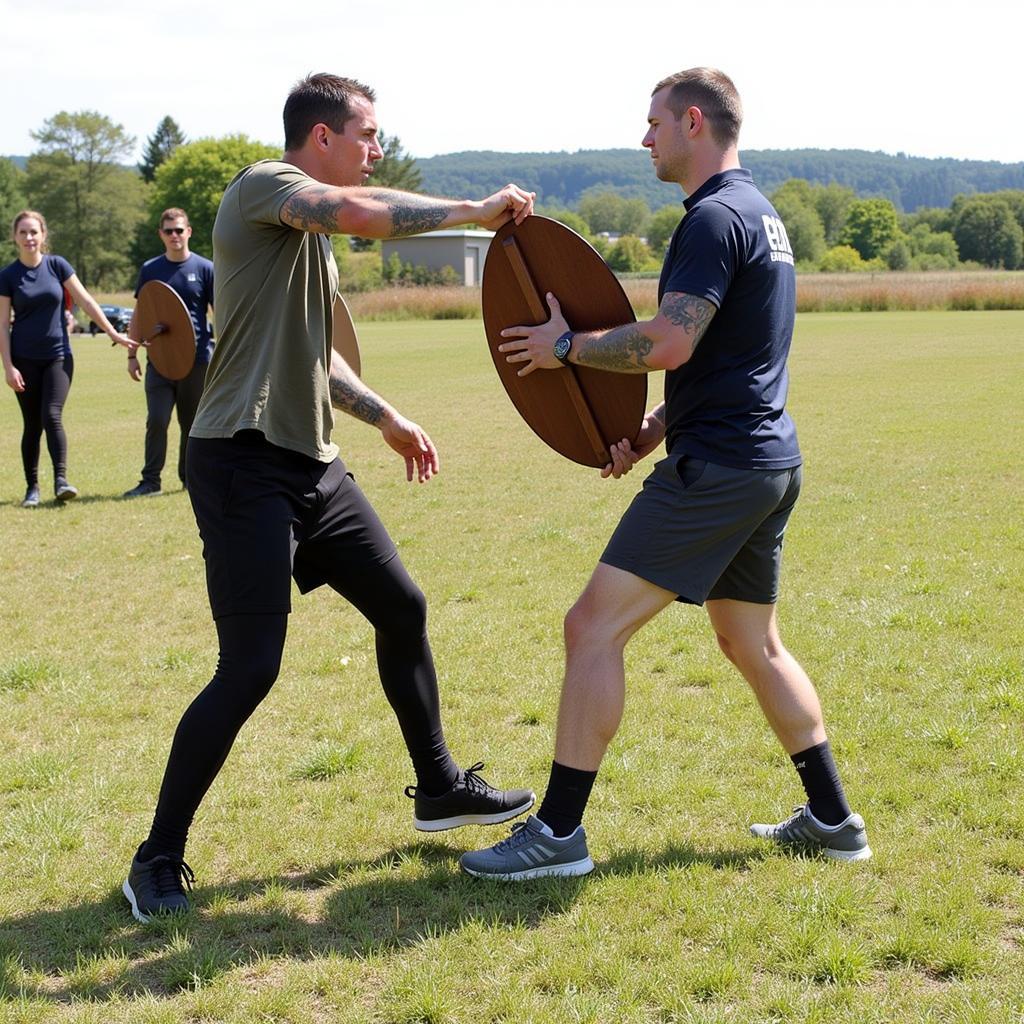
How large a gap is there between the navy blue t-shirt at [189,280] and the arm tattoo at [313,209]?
7574 millimetres

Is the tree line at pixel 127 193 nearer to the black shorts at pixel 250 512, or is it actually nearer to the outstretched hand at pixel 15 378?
the outstretched hand at pixel 15 378

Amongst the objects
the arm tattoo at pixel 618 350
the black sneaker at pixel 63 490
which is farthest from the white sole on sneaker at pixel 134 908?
the black sneaker at pixel 63 490

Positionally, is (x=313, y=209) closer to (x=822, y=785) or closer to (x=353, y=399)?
(x=353, y=399)

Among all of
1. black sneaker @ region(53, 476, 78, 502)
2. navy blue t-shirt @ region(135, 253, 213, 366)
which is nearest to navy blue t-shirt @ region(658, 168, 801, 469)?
navy blue t-shirt @ region(135, 253, 213, 366)

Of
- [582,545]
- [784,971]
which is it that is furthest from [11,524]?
[784,971]

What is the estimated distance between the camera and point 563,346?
12.8ft

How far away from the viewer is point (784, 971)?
10.8ft

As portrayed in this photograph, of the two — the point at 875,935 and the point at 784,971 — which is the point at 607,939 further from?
the point at 875,935

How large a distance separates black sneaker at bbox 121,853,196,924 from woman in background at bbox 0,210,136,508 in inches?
298

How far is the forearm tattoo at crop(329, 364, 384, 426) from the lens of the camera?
13.9ft

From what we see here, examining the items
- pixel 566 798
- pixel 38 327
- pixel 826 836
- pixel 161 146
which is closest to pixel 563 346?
pixel 566 798

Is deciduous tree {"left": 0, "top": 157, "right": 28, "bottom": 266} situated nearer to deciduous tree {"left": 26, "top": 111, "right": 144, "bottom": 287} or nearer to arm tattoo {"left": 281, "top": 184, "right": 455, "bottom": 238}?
deciduous tree {"left": 26, "top": 111, "right": 144, "bottom": 287}

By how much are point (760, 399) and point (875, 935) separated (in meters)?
1.59

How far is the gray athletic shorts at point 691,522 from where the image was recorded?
3678mm
